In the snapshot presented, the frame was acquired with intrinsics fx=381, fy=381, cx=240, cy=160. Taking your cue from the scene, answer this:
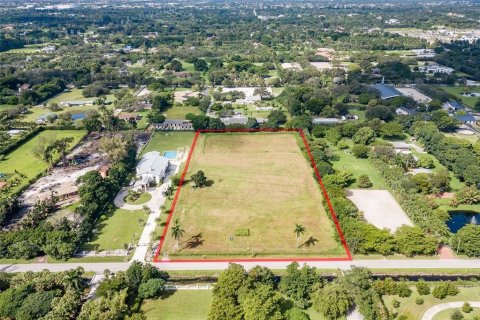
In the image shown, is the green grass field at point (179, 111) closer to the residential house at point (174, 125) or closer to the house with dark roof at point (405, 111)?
the residential house at point (174, 125)

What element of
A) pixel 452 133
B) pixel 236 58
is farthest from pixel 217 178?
pixel 236 58

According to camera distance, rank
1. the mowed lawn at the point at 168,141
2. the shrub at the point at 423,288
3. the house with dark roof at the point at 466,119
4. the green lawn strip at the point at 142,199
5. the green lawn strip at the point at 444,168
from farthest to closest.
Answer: the house with dark roof at the point at 466,119, the mowed lawn at the point at 168,141, the green lawn strip at the point at 444,168, the green lawn strip at the point at 142,199, the shrub at the point at 423,288

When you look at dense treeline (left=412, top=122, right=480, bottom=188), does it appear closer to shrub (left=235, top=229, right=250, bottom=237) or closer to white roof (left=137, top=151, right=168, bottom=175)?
shrub (left=235, top=229, right=250, bottom=237)

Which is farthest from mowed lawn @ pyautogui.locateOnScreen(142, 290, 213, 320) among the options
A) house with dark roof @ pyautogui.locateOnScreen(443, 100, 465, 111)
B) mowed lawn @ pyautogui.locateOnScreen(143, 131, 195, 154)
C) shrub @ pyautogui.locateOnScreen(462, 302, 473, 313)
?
house with dark roof @ pyautogui.locateOnScreen(443, 100, 465, 111)

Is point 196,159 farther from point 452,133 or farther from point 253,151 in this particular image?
point 452,133

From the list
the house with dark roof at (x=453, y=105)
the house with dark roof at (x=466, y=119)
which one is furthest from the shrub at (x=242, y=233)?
the house with dark roof at (x=453, y=105)

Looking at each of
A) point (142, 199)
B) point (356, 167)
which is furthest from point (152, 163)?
point (356, 167)
